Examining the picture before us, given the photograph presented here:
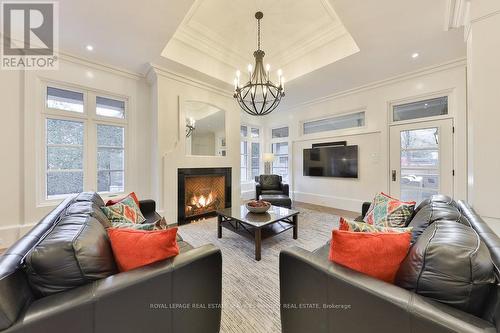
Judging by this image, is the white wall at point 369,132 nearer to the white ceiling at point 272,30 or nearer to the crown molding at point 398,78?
the crown molding at point 398,78

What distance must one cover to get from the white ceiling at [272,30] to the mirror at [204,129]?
656 mm

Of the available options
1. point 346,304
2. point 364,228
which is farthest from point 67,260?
point 364,228

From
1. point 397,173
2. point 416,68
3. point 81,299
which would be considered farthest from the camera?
point 397,173

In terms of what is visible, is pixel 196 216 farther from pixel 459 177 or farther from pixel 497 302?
pixel 459 177

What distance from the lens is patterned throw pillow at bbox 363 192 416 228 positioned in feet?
5.70

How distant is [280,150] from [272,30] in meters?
3.57

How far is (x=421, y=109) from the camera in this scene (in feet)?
12.4

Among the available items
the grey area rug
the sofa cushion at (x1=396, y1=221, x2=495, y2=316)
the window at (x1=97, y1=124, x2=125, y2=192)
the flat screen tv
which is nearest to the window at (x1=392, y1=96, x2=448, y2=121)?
the flat screen tv

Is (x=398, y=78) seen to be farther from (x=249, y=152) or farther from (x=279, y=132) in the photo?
(x=249, y=152)

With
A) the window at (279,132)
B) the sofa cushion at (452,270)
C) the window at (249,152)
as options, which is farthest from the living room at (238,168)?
the window at (249,152)

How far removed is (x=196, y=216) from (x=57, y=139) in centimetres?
261

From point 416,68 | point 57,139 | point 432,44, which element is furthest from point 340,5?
point 57,139

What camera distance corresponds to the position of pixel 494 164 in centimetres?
188

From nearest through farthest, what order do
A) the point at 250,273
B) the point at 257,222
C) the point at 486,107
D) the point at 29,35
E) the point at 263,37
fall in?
the point at 486,107 < the point at 250,273 < the point at 257,222 < the point at 29,35 < the point at 263,37
